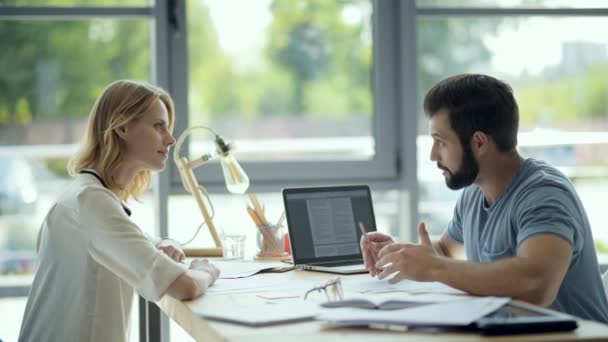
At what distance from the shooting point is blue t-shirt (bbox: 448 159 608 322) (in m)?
1.91

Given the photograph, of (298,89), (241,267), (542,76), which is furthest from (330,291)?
(542,76)

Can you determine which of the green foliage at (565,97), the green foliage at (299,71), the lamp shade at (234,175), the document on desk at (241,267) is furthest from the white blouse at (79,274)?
the green foliage at (565,97)

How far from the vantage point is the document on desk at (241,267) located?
2340mm

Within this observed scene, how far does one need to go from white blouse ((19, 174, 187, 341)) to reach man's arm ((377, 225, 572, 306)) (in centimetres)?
72

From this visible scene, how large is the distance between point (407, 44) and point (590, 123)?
3.34 feet

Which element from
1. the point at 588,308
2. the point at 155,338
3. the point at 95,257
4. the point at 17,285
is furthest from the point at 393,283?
the point at 17,285

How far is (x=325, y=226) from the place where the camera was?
101 inches

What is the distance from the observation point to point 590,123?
3.99m

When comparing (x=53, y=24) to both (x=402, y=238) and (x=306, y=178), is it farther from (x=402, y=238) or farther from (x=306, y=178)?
(x=402, y=238)

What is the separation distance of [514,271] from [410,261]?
24cm

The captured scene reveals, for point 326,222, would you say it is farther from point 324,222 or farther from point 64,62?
point 64,62

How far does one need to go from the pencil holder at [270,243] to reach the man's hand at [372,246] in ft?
1.70

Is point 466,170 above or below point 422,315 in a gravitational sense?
above

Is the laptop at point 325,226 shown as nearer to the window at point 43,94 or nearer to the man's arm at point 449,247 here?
the man's arm at point 449,247
